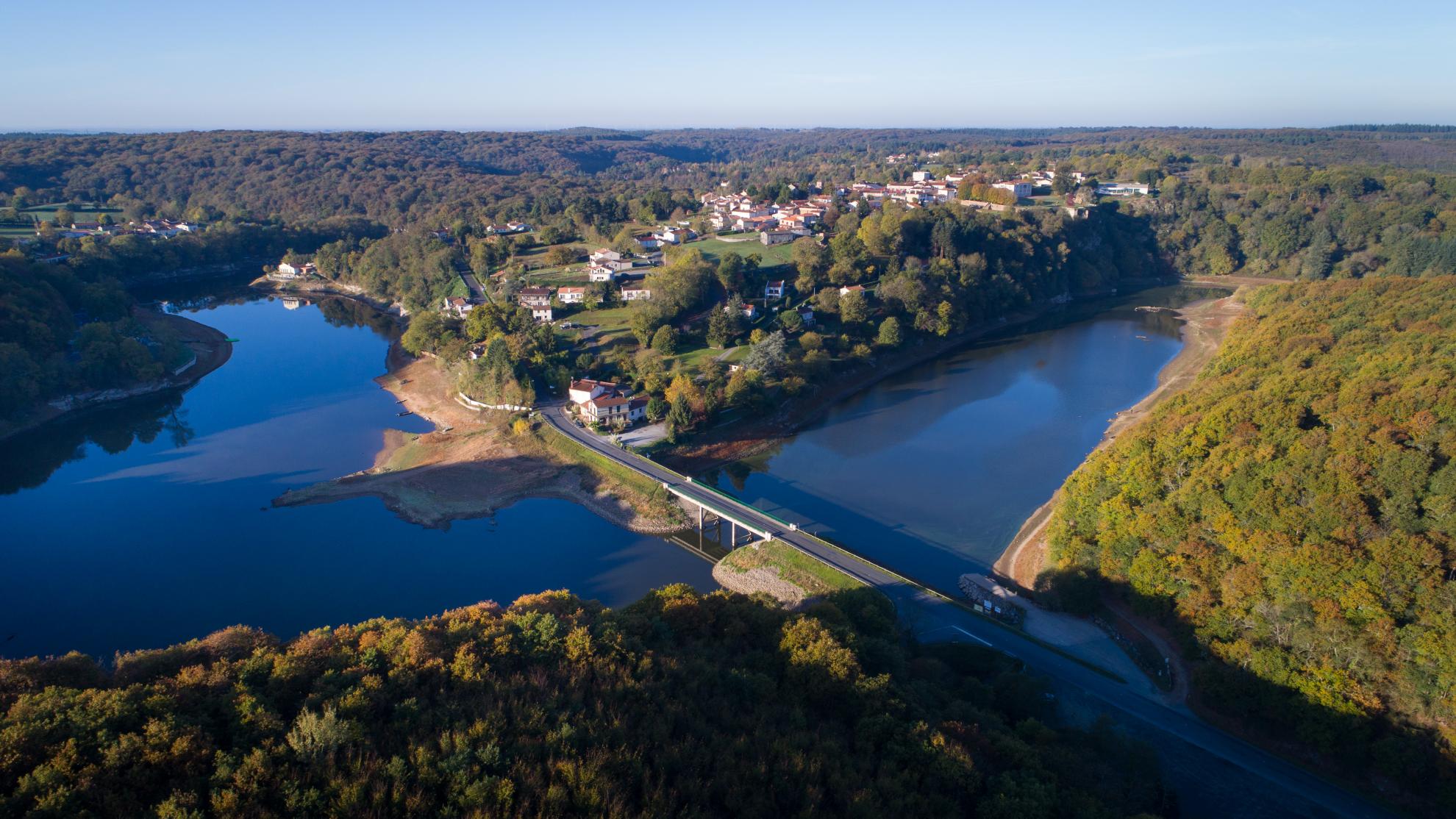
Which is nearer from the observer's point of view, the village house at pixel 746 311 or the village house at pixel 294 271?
the village house at pixel 746 311

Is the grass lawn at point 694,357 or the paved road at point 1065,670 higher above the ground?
the grass lawn at point 694,357

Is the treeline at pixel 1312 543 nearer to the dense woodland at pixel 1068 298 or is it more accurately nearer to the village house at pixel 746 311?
the dense woodland at pixel 1068 298

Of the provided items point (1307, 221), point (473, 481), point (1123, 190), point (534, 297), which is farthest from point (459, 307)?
point (1307, 221)

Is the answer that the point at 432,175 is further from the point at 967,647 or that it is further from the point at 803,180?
the point at 967,647

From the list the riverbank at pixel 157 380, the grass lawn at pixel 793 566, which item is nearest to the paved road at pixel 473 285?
the riverbank at pixel 157 380

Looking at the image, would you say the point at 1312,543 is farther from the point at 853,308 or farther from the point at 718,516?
the point at 853,308

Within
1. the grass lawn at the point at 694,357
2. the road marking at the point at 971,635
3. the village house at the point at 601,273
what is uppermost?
the village house at the point at 601,273

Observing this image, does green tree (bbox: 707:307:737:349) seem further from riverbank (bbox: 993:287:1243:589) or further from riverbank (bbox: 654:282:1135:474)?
riverbank (bbox: 993:287:1243:589)

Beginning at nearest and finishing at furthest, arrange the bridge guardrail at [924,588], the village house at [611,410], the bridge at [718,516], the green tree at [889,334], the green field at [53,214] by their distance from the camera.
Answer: the bridge guardrail at [924,588], the bridge at [718,516], the village house at [611,410], the green tree at [889,334], the green field at [53,214]

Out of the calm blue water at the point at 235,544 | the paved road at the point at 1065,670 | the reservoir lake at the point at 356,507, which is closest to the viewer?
the paved road at the point at 1065,670
